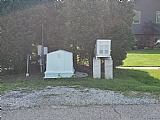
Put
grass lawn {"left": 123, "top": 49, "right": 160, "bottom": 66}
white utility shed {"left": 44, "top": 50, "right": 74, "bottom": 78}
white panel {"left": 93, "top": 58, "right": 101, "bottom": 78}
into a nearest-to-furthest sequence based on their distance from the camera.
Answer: white utility shed {"left": 44, "top": 50, "right": 74, "bottom": 78}, white panel {"left": 93, "top": 58, "right": 101, "bottom": 78}, grass lawn {"left": 123, "top": 49, "right": 160, "bottom": 66}

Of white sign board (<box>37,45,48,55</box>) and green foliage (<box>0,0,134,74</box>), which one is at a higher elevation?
green foliage (<box>0,0,134,74</box>)

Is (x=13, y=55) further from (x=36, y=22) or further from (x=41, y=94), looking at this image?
(x=41, y=94)

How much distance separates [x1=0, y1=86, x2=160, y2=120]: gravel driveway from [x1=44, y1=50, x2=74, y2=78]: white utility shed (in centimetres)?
242

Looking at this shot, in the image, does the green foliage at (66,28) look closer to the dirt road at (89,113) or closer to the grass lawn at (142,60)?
the grass lawn at (142,60)

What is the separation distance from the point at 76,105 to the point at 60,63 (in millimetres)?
4235

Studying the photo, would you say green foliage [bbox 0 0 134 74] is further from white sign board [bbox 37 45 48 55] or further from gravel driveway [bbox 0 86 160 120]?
gravel driveway [bbox 0 86 160 120]

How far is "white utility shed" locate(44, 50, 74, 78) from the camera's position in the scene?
10484 millimetres

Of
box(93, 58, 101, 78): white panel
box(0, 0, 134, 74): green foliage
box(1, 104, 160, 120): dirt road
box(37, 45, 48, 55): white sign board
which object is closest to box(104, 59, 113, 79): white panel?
box(93, 58, 101, 78): white panel

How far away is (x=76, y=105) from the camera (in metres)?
6.43

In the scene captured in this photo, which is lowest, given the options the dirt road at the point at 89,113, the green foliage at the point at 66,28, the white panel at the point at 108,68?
the dirt road at the point at 89,113

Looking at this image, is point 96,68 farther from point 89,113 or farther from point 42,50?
point 89,113

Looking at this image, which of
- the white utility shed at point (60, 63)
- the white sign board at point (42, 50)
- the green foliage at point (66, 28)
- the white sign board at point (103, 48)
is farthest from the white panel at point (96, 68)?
the white sign board at point (42, 50)

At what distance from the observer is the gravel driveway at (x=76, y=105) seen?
557 cm

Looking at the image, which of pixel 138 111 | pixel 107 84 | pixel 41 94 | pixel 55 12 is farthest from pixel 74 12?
pixel 138 111
